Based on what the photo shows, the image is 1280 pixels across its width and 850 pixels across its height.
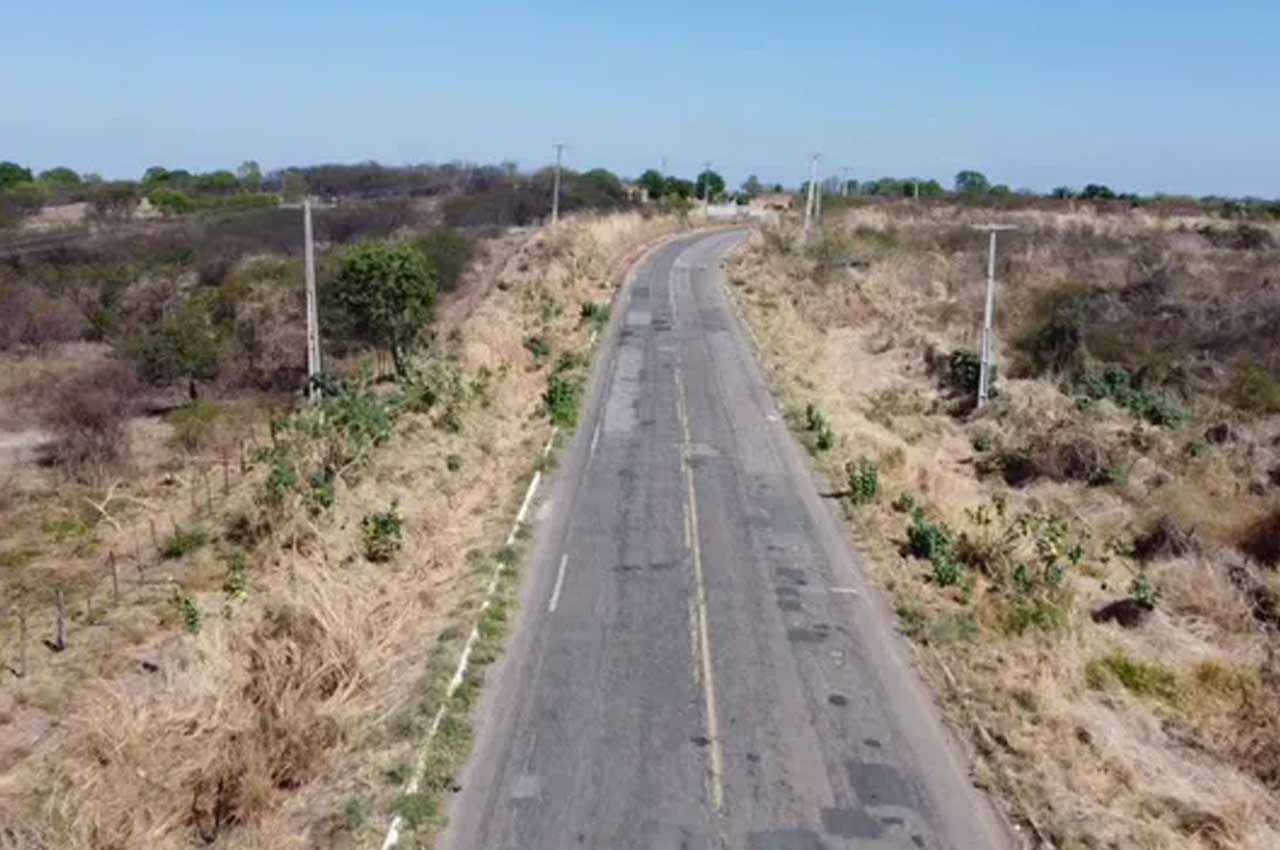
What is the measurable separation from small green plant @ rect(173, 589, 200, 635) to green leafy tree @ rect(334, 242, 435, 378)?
64.9 feet

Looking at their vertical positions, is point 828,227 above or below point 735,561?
above

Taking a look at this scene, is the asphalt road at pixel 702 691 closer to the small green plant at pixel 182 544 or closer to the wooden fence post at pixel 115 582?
the small green plant at pixel 182 544

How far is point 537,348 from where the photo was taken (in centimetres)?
3916

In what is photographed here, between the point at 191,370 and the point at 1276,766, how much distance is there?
116ft

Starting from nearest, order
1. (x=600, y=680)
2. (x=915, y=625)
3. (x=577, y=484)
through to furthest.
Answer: (x=600, y=680), (x=915, y=625), (x=577, y=484)

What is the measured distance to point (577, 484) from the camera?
83.1 feet

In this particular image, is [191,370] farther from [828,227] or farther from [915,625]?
[828,227]

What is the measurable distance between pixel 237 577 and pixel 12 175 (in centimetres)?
13057

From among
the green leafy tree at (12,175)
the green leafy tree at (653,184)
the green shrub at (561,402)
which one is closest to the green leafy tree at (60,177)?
the green leafy tree at (12,175)

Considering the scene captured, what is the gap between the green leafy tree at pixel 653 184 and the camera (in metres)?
133

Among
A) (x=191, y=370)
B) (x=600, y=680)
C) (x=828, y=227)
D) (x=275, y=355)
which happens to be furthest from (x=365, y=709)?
(x=828, y=227)

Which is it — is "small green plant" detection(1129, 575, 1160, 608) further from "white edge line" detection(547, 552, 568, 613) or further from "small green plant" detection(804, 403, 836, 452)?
"white edge line" detection(547, 552, 568, 613)

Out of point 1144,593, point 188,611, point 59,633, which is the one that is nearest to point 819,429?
point 1144,593

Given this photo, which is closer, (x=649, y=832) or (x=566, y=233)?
(x=649, y=832)
